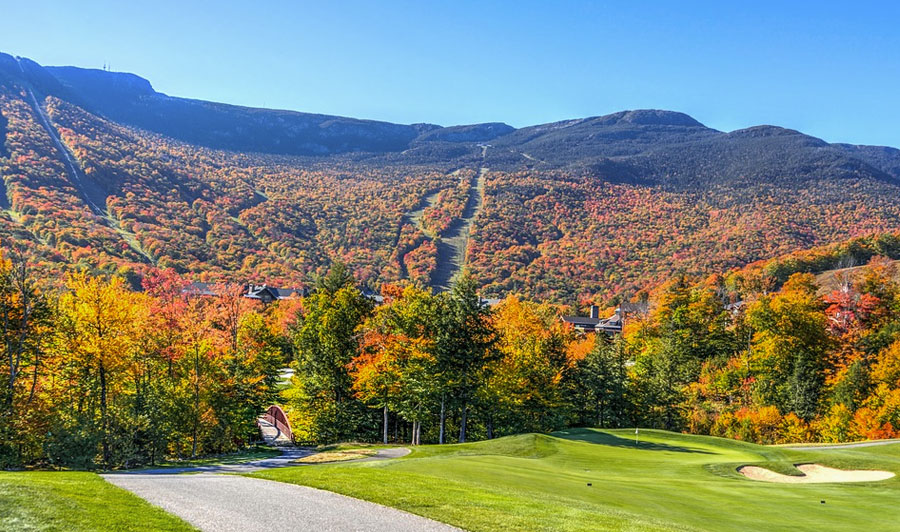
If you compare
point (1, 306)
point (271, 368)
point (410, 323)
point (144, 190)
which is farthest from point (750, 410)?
point (144, 190)

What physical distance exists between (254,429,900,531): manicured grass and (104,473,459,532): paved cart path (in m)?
0.81

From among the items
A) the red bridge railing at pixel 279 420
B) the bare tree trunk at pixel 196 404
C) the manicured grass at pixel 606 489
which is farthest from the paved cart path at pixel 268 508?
the red bridge railing at pixel 279 420

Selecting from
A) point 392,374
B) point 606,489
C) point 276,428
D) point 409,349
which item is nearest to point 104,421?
point 392,374

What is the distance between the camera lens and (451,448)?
31297mm

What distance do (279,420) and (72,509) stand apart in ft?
157

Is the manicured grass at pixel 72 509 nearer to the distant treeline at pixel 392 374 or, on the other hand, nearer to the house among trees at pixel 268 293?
the distant treeline at pixel 392 374

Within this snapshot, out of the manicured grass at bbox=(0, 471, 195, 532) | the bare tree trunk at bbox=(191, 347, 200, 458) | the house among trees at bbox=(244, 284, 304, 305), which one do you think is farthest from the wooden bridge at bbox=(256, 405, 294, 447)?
the house among trees at bbox=(244, 284, 304, 305)

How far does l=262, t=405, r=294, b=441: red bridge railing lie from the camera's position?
5162 centimetres

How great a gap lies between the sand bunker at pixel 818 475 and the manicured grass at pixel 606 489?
25.9 inches

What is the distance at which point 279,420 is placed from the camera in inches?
2263

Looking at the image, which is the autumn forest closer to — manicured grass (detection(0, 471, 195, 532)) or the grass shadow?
the grass shadow

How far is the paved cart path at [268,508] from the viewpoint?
12.1 metres

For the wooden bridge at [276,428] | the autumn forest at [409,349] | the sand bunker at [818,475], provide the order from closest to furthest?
the sand bunker at [818,475]
the autumn forest at [409,349]
the wooden bridge at [276,428]

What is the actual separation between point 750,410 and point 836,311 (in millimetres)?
20386
